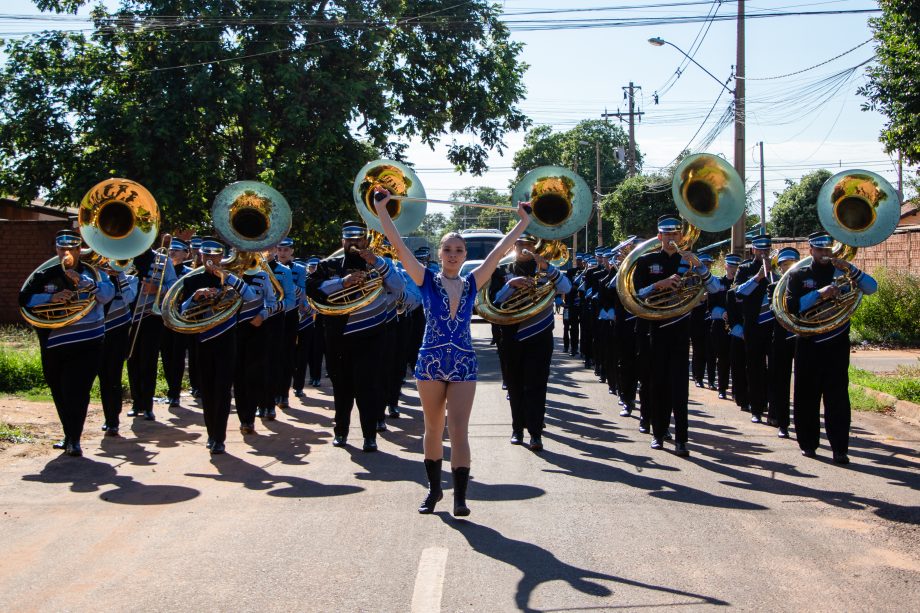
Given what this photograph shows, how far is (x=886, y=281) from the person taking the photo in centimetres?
2078

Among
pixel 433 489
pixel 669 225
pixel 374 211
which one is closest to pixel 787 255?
pixel 669 225

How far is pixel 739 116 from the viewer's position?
20797 millimetres

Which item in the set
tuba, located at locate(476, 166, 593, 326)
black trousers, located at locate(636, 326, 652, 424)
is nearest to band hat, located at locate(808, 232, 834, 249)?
black trousers, located at locate(636, 326, 652, 424)

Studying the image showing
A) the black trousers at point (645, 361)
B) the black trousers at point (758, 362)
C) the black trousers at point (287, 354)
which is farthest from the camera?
the black trousers at point (287, 354)

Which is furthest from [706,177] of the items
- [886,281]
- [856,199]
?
[886,281]

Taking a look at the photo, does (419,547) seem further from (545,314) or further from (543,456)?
(545,314)

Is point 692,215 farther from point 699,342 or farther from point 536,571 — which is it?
point 699,342

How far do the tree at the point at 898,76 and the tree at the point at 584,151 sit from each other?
174 feet

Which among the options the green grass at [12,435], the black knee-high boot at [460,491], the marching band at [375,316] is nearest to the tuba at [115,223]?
the marching band at [375,316]

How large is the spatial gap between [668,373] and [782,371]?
1.62 m

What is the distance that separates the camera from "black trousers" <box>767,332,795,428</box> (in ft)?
32.2

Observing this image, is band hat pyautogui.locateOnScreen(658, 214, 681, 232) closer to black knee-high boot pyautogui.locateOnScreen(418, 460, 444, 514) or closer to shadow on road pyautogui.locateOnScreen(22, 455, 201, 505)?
black knee-high boot pyautogui.locateOnScreen(418, 460, 444, 514)

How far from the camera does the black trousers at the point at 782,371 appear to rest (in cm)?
981

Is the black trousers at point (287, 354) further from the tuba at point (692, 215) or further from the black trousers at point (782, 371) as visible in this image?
the black trousers at point (782, 371)
